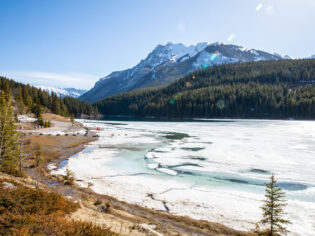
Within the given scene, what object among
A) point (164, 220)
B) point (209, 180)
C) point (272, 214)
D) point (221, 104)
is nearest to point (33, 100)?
point (209, 180)

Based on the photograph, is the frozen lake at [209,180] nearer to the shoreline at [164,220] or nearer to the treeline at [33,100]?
the shoreline at [164,220]

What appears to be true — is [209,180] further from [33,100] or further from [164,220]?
[33,100]

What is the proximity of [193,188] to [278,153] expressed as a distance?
2058cm

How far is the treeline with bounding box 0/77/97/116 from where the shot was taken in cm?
9500

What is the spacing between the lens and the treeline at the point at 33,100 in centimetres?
9500

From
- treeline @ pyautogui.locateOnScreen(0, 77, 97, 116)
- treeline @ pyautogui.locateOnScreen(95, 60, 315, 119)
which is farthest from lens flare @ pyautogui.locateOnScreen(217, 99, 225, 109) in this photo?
treeline @ pyautogui.locateOnScreen(0, 77, 97, 116)

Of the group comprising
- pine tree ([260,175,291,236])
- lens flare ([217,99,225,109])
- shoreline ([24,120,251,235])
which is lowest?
shoreline ([24,120,251,235])

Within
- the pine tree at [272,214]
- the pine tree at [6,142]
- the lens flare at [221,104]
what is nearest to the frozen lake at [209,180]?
the pine tree at [272,214]

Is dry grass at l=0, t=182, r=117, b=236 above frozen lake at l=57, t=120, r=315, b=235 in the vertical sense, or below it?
above

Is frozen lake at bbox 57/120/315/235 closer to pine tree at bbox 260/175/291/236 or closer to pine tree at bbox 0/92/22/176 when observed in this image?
pine tree at bbox 260/175/291/236

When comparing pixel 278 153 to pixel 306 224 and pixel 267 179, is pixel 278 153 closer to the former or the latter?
pixel 267 179

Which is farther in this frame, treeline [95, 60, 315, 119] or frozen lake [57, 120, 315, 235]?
treeline [95, 60, 315, 119]

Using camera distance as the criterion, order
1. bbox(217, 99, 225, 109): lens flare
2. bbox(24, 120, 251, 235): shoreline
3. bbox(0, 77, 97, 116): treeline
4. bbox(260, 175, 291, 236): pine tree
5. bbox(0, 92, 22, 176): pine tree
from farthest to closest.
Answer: bbox(217, 99, 225, 109): lens flare < bbox(0, 77, 97, 116): treeline < bbox(0, 92, 22, 176): pine tree < bbox(24, 120, 251, 235): shoreline < bbox(260, 175, 291, 236): pine tree

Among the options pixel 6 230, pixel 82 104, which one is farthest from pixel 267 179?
pixel 82 104
